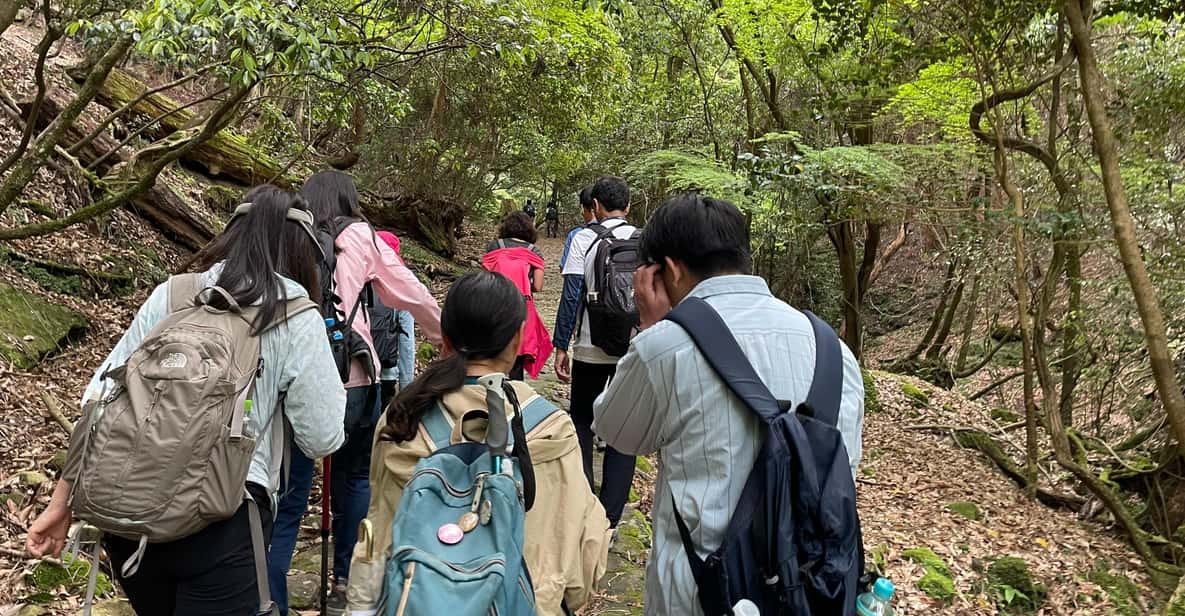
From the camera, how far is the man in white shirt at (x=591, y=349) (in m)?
4.25

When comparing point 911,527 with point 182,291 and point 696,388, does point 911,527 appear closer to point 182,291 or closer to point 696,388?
point 696,388

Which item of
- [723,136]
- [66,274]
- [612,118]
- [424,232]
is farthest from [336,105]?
[723,136]

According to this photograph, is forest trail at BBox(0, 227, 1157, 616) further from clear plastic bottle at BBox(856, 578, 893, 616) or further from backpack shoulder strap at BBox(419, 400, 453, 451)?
clear plastic bottle at BBox(856, 578, 893, 616)

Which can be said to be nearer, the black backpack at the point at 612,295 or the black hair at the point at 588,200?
the black backpack at the point at 612,295

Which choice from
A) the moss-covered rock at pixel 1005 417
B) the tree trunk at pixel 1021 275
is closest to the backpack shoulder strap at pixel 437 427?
the tree trunk at pixel 1021 275

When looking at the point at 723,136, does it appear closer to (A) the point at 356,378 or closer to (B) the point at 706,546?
(A) the point at 356,378

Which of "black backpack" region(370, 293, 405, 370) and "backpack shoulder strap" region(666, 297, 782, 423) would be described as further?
"black backpack" region(370, 293, 405, 370)

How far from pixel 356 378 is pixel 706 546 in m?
1.99

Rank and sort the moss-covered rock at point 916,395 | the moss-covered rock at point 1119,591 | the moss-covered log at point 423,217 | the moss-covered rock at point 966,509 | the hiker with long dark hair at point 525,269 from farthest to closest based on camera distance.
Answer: the moss-covered log at point 423,217
the moss-covered rock at point 916,395
the moss-covered rock at point 966,509
the moss-covered rock at point 1119,591
the hiker with long dark hair at point 525,269

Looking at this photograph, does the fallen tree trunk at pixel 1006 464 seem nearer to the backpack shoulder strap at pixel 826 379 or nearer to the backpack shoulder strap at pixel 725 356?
the backpack shoulder strap at pixel 826 379

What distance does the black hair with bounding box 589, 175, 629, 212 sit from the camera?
15.1 feet

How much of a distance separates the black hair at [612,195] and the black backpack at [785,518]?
280 cm

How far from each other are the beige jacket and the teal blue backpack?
57 mm


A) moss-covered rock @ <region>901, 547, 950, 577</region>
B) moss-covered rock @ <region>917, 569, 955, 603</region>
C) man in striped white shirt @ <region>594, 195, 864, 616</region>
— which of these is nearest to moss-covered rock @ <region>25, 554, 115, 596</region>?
man in striped white shirt @ <region>594, 195, 864, 616</region>
